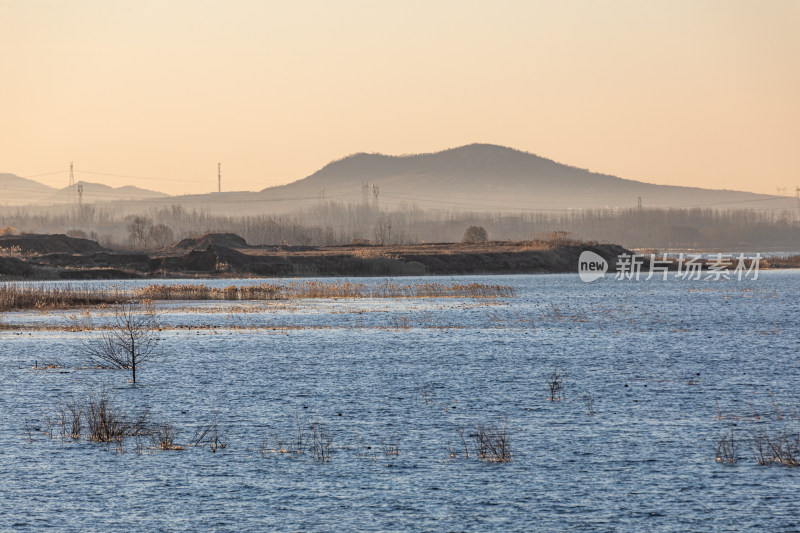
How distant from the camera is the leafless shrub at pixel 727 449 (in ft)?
76.5

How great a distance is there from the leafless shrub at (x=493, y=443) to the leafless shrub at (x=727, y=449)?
16.6 feet

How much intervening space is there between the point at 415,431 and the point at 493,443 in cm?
280

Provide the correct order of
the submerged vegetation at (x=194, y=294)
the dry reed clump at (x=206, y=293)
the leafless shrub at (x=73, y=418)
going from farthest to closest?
1. the dry reed clump at (x=206, y=293)
2. the submerged vegetation at (x=194, y=294)
3. the leafless shrub at (x=73, y=418)

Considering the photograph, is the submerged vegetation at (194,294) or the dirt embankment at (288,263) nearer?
the submerged vegetation at (194,294)

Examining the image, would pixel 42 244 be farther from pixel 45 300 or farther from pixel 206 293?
pixel 45 300

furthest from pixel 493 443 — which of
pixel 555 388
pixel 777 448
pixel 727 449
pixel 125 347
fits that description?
pixel 125 347

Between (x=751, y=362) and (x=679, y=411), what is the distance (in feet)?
46.0

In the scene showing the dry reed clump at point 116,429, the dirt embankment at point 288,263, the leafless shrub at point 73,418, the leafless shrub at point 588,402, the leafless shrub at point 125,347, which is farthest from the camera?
the dirt embankment at point 288,263

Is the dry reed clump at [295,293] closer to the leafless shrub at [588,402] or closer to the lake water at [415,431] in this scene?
the lake water at [415,431]

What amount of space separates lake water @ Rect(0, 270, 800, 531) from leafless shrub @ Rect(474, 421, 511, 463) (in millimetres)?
365

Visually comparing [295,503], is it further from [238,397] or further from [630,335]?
[630,335]

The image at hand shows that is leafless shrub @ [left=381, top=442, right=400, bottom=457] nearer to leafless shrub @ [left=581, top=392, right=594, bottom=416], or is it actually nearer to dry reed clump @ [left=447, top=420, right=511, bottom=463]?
dry reed clump @ [left=447, top=420, right=511, bottom=463]

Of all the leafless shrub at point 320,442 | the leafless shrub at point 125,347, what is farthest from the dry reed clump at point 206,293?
the leafless shrub at point 320,442

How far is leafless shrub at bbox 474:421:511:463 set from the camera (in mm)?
23781
